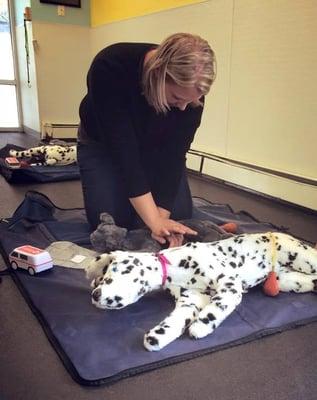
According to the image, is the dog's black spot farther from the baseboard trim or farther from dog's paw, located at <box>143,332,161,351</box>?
the baseboard trim

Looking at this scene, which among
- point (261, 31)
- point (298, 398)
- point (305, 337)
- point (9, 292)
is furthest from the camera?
point (261, 31)

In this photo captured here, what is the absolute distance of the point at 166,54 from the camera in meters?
1.33

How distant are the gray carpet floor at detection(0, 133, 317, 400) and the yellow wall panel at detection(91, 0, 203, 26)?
9.11 feet

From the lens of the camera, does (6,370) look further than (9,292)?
No

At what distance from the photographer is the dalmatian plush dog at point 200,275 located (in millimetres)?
1222

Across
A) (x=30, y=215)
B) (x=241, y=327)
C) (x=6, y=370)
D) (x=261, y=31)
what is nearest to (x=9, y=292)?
(x=6, y=370)

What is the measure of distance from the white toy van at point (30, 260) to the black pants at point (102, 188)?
402 mm

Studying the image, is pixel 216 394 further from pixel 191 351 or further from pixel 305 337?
pixel 305 337

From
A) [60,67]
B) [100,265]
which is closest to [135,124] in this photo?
[100,265]

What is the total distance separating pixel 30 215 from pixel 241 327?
1236mm

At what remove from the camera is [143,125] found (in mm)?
1739

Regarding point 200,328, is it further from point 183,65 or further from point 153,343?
point 183,65

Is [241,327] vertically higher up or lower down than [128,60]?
lower down

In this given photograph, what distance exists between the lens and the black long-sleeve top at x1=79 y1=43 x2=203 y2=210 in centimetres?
155
